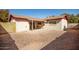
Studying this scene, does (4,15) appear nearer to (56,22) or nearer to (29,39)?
(29,39)

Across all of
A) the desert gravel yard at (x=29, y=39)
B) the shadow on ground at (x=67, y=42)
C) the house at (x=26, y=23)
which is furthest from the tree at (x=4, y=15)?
the shadow on ground at (x=67, y=42)

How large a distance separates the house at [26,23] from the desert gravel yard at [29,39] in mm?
60

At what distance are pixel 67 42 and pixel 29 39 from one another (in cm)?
45

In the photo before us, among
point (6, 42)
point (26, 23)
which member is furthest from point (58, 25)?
point (6, 42)

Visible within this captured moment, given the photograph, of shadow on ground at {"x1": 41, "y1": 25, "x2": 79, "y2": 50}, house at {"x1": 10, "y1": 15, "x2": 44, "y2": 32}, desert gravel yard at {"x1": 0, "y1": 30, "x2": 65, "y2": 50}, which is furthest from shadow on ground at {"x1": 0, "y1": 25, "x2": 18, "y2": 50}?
shadow on ground at {"x1": 41, "y1": 25, "x2": 79, "y2": 50}

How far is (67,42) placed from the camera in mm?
2596

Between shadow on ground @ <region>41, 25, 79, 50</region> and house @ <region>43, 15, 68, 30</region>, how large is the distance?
4.0 inches

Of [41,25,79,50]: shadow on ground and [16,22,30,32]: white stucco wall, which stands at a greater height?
[16,22,30,32]: white stucco wall

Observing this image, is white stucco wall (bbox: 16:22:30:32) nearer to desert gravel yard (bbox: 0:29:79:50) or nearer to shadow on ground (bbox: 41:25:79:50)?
desert gravel yard (bbox: 0:29:79:50)

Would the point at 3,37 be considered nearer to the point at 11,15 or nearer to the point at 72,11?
the point at 11,15

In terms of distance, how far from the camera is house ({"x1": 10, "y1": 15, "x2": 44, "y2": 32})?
2.62 meters

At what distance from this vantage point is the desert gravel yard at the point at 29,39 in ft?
8.56

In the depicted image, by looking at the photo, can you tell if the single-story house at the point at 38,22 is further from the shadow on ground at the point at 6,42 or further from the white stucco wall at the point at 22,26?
the shadow on ground at the point at 6,42
